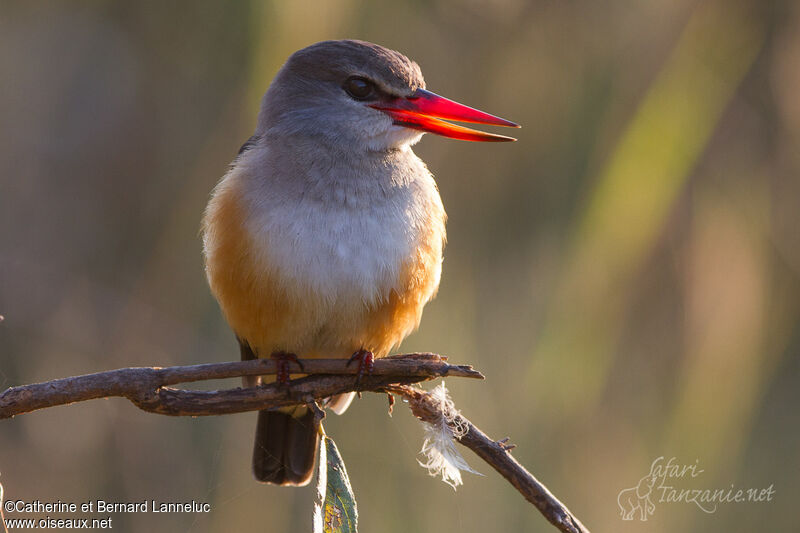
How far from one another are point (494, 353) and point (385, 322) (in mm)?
657

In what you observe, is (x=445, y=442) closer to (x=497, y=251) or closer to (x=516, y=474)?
(x=516, y=474)

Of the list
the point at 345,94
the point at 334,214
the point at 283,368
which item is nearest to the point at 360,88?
the point at 345,94

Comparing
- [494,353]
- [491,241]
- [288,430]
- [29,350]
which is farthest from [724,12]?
[29,350]

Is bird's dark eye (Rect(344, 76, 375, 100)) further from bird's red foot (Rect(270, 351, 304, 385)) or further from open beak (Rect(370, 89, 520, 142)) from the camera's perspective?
bird's red foot (Rect(270, 351, 304, 385))

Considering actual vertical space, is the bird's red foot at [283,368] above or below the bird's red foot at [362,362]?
below

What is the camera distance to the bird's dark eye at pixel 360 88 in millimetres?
2652

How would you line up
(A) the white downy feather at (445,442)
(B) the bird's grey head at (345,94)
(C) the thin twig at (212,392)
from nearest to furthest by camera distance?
(C) the thin twig at (212,392), (A) the white downy feather at (445,442), (B) the bird's grey head at (345,94)

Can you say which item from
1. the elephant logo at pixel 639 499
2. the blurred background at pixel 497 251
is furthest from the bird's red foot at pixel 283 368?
the elephant logo at pixel 639 499

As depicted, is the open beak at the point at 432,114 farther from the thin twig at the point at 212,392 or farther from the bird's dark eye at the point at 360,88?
the thin twig at the point at 212,392

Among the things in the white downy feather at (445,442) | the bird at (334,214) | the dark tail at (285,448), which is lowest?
the dark tail at (285,448)

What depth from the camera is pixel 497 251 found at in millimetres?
3322

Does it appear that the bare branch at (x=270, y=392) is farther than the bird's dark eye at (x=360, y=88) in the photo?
No

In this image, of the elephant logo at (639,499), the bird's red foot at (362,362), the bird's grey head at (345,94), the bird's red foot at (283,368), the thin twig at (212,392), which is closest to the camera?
the thin twig at (212,392)

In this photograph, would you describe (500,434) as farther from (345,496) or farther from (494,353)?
(345,496)
